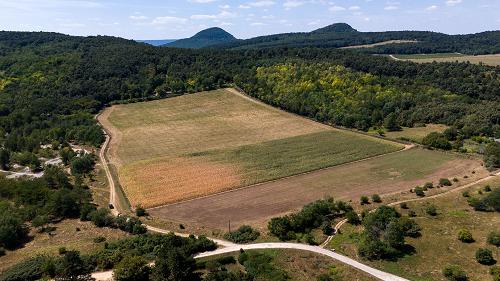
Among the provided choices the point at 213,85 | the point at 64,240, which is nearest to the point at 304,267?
the point at 64,240

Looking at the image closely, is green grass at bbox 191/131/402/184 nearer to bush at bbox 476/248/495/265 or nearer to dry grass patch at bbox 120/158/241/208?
dry grass patch at bbox 120/158/241/208

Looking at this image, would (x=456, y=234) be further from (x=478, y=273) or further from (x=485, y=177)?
(x=485, y=177)

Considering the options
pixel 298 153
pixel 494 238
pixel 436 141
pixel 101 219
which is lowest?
pixel 101 219

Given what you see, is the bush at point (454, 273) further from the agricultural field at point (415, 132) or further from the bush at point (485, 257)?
the agricultural field at point (415, 132)

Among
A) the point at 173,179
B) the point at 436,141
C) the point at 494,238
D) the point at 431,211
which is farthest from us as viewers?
the point at 436,141

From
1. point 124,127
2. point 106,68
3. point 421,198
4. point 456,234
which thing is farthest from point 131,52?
point 456,234

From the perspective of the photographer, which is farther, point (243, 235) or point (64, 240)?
point (64, 240)

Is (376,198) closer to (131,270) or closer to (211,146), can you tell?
(131,270)

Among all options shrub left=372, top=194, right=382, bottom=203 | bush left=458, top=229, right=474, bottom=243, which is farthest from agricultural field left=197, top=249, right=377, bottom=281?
shrub left=372, top=194, right=382, bottom=203
